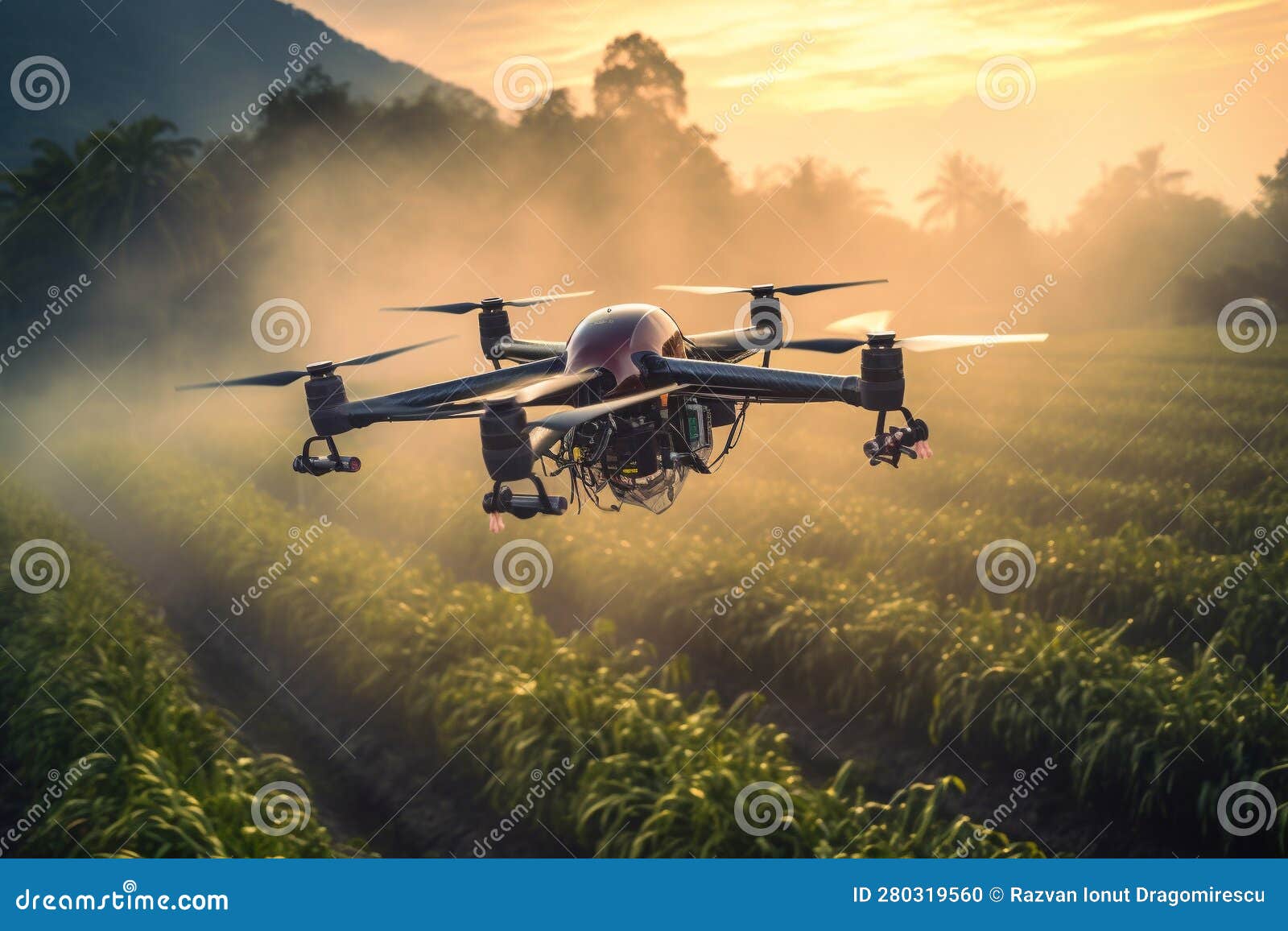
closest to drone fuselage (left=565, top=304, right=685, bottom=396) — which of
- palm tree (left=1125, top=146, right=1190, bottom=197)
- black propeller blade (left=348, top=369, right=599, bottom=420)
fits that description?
black propeller blade (left=348, top=369, right=599, bottom=420)

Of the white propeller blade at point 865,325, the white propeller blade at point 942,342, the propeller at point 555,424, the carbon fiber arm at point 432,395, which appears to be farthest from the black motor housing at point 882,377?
the carbon fiber arm at point 432,395

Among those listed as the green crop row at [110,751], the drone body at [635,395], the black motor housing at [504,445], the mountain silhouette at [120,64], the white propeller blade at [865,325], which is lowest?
the green crop row at [110,751]

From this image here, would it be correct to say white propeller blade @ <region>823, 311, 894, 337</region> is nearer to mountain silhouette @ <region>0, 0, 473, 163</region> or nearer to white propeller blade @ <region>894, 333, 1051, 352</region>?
white propeller blade @ <region>894, 333, 1051, 352</region>

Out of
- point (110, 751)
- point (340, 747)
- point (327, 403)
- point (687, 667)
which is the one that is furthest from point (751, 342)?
point (340, 747)

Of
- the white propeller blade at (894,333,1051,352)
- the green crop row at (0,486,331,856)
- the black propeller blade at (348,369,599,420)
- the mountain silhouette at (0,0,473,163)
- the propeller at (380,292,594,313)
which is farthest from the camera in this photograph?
the mountain silhouette at (0,0,473,163)

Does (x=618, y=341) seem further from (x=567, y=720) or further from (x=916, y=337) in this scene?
(x=567, y=720)

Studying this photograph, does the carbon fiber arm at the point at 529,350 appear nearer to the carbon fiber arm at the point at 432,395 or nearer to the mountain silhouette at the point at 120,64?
the carbon fiber arm at the point at 432,395
